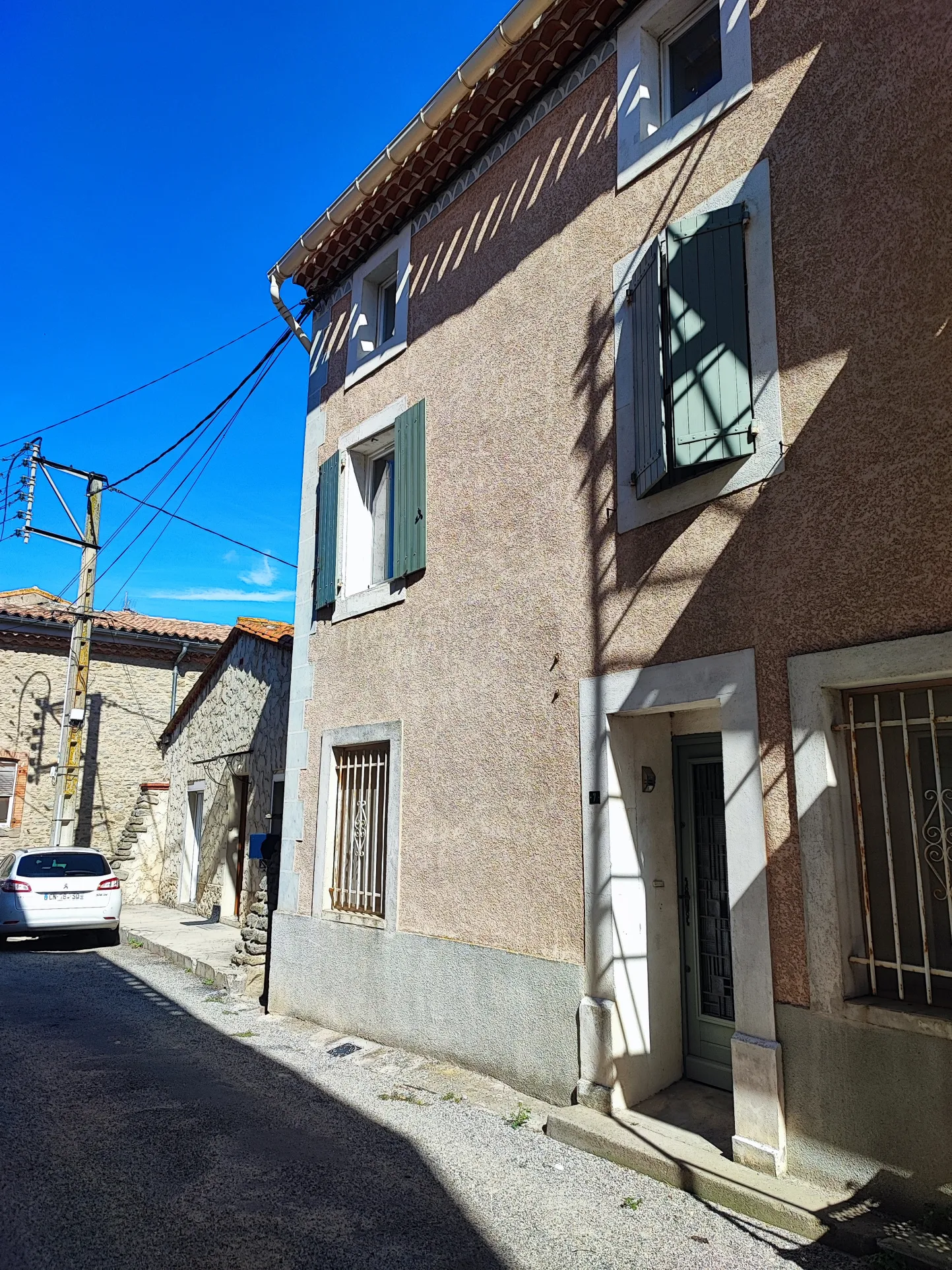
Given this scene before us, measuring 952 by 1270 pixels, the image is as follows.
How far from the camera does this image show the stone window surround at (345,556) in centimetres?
735

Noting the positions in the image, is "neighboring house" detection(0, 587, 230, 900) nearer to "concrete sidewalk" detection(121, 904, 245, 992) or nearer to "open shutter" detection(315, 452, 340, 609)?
"concrete sidewalk" detection(121, 904, 245, 992)

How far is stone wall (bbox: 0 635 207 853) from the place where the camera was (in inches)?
654

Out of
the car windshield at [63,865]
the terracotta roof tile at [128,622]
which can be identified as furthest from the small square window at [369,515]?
the terracotta roof tile at [128,622]

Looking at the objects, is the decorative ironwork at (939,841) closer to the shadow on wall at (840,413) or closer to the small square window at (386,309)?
the shadow on wall at (840,413)

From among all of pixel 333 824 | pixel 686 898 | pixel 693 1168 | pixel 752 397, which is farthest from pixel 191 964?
pixel 752 397

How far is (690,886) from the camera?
17.5ft

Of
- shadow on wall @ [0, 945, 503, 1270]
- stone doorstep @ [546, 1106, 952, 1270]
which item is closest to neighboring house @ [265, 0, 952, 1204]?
stone doorstep @ [546, 1106, 952, 1270]

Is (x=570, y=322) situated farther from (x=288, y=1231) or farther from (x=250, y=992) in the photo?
(x=250, y=992)

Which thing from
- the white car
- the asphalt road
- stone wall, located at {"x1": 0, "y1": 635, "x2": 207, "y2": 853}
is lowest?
the asphalt road

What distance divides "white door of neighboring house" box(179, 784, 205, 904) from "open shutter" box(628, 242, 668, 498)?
11257 mm

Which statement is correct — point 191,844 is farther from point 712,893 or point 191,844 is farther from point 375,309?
point 712,893

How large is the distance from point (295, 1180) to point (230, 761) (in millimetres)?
9381

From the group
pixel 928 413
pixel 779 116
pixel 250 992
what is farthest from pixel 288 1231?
pixel 779 116

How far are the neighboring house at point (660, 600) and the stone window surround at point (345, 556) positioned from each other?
0.13 feet
